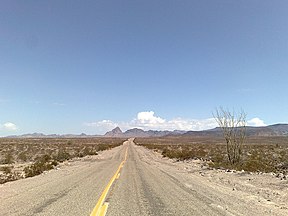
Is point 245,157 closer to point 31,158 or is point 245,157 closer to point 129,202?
point 129,202

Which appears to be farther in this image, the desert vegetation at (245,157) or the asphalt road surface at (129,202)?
the desert vegetation at (245,157)

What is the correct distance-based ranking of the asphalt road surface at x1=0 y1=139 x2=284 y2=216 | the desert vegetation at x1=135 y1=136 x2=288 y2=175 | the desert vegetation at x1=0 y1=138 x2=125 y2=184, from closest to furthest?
the asphalt road surface at x1=0 y1=139 x2=284 y2=216 < the desert vegetation at x1=0 y1=138 x2=125 y2=184 < the desert vegetation at x1=135 y1=136 x2=288 y2=175

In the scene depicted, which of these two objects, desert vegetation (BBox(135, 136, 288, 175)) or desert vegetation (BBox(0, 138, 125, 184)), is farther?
desert vegetation (BBox(135, 136, 288, 175))

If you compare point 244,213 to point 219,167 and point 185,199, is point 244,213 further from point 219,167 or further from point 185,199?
point 219,167

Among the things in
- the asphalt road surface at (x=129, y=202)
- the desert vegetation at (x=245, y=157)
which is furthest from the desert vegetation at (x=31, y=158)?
the desert vegetation at (x=245, y=157)

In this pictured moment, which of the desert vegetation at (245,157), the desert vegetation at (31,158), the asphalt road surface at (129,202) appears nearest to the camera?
the asphalt road surface at (129,202)

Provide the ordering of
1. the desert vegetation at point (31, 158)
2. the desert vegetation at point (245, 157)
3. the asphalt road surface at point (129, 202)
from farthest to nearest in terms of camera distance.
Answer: the desert vegetation at point (245, 157) → the desert vegetation at point (31, 158) → the asphalt road surface at point (129, 202)

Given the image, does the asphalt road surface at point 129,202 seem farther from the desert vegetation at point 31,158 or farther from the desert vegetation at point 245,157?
the desert vegetation at point 245,157

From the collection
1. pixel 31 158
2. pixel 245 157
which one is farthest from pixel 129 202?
pixel 31 158

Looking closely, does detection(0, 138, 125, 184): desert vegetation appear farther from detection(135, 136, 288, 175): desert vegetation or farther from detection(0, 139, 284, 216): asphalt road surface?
detection(135, 136, 288, 175): desert vegetation

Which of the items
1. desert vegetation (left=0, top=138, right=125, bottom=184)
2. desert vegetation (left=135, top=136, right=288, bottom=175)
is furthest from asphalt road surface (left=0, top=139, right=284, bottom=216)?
desert vegetation (left=135, top=136, right=288, bottom=175)

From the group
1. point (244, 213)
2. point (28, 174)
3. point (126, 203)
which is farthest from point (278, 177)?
point (28, 174)

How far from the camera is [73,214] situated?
23.9 ft

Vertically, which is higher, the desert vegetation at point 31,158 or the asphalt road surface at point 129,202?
the desert vegetation at point 31,158
